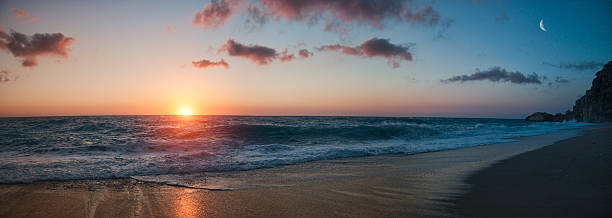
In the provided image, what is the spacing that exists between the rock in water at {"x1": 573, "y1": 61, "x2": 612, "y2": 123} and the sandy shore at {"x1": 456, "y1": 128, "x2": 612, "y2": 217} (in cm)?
6392

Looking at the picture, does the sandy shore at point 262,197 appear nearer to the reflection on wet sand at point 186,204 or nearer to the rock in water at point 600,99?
the reflection on wet sand at point 186,204

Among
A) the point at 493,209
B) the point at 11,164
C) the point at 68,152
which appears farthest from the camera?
the point at 68,152

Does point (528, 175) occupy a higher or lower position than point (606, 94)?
lower

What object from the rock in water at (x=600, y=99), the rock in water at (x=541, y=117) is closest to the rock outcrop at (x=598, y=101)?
the rock in water at (x=600, y=99)

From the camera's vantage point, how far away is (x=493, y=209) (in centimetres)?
358

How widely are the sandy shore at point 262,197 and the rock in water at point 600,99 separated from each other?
6651 centimetres

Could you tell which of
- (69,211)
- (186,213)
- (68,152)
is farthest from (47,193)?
(68,152)

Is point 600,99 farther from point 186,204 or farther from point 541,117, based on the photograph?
point 186,204

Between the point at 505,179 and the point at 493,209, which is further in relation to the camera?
the point at 505,179

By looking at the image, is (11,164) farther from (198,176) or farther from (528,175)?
(528,175)

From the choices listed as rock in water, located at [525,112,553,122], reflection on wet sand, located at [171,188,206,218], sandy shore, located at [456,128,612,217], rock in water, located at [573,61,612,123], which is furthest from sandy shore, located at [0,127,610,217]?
rock in water, located at [525,112,553,122]

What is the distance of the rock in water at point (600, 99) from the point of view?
163ft

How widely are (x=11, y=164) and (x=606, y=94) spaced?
248 ft

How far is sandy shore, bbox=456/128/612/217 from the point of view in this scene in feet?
11.3
